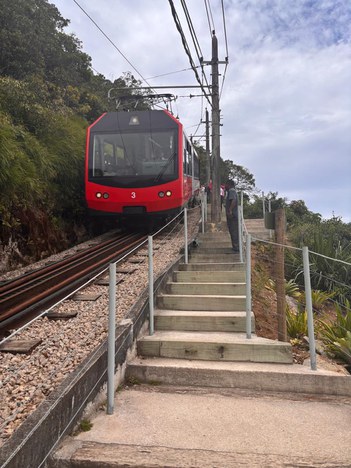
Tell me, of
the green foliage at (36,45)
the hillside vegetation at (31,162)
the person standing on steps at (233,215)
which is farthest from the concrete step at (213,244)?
the green foliage at (36,45)

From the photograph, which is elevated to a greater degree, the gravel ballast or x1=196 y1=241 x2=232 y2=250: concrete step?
x1=196 y1=241 x2=232 y2=250: concrete step

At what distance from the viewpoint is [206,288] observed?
18.3ft

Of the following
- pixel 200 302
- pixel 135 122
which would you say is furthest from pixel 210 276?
pixel 135 122

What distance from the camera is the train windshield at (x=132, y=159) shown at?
29.2ft

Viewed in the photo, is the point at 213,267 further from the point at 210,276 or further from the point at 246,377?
the point at 246,377

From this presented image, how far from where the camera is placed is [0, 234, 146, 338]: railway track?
160 inches

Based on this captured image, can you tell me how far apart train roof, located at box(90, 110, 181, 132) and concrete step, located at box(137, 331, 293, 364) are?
6.13 metres

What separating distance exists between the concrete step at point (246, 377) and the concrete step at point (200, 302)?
1.32 metres

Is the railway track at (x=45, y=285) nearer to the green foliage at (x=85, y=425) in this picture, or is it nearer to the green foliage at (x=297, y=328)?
the green foliage at (x=85, y=425)

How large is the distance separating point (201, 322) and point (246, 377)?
1.15 metres

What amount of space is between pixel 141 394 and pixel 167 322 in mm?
1373

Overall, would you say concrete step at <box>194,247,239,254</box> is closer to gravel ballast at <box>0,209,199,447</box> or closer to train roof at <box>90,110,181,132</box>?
gravel ballast at <box>0,209,199,447</box>

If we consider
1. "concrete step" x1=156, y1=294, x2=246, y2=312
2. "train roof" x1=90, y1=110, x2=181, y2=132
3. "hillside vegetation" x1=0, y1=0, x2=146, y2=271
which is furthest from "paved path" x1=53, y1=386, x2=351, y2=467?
"train roof" x1=90, y1=110, x2=181, y2=132

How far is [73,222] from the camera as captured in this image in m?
9.71
